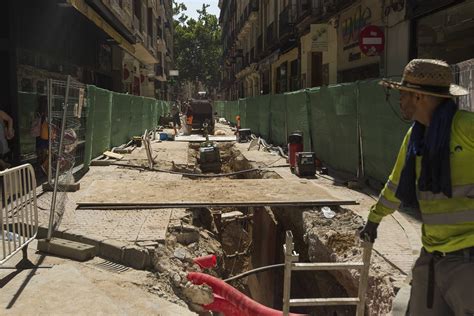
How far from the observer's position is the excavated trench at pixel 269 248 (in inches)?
245

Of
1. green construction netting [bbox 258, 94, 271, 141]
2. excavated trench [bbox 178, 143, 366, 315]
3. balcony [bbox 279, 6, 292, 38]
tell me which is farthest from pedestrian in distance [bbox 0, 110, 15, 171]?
balcony [bbox 279, 6, 292, 38]

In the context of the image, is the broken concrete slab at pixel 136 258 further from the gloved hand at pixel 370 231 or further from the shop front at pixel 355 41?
the shop front at pixel 355 41

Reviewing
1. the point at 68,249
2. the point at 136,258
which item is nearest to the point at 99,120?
the point at 68,249

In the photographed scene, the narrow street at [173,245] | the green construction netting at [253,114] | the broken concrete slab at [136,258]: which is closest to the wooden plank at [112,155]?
the narrow street at [173,245]

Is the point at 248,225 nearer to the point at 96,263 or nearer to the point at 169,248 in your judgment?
the point at 169,248

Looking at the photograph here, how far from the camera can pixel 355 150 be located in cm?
989

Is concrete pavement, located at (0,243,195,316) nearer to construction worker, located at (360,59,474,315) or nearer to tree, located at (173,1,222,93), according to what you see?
construction worker, located at (360,59,474,315)

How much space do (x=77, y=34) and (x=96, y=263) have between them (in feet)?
46.7

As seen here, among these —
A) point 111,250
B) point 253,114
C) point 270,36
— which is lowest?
point 111,250

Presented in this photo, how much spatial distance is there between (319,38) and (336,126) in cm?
887

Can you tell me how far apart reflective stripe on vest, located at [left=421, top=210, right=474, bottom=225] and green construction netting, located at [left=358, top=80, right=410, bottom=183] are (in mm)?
5245

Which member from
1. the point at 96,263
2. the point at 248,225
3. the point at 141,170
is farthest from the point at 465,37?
the point at 96,263

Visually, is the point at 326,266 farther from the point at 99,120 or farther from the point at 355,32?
the point at 355,32

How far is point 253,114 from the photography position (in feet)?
80.0
